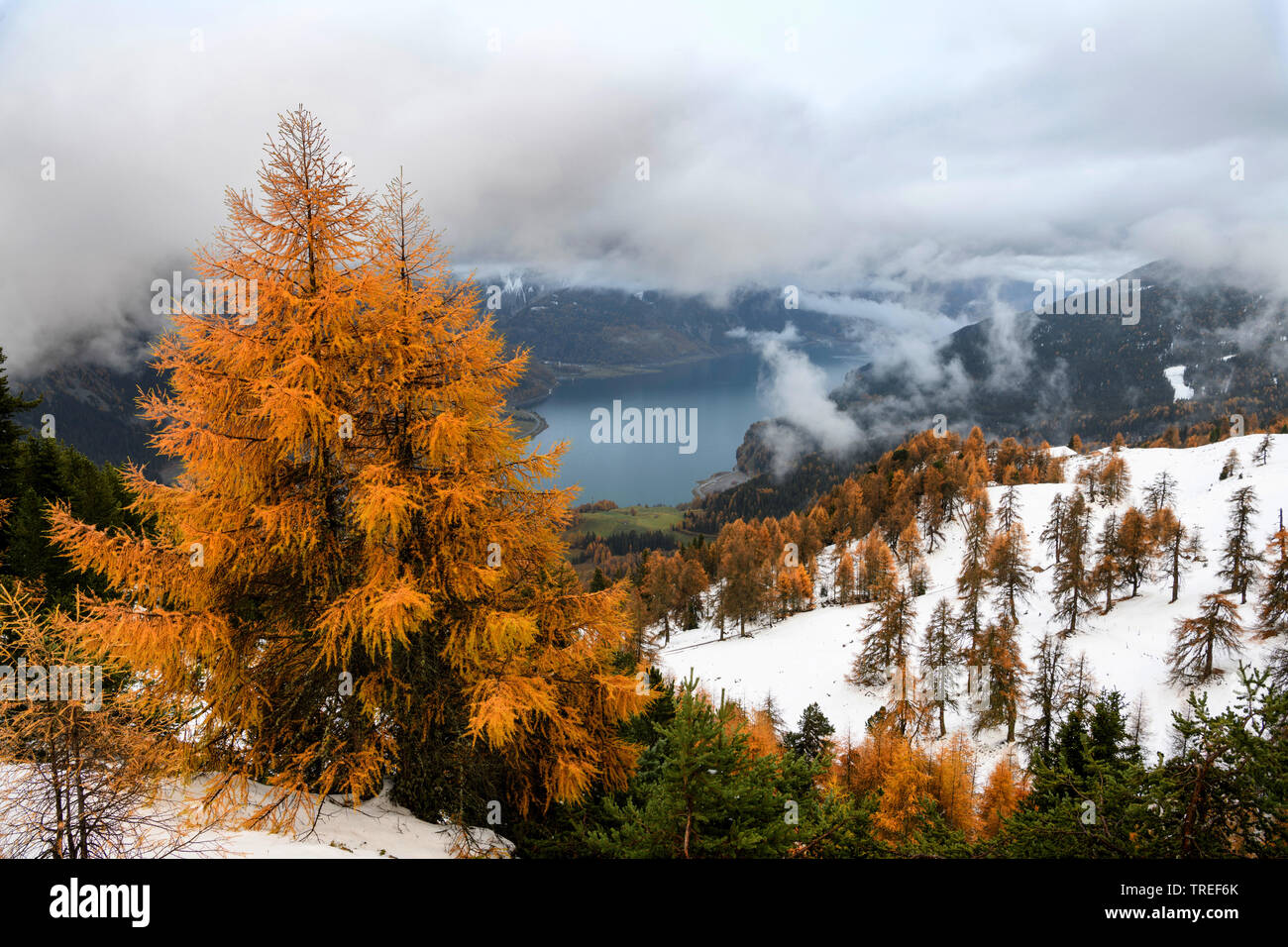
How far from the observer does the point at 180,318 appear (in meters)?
7.76

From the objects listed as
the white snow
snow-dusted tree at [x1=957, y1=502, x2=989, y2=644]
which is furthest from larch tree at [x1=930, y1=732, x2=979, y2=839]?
the white snow

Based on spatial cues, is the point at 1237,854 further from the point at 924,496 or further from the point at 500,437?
the point at 924,496

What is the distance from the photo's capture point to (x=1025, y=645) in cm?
6019

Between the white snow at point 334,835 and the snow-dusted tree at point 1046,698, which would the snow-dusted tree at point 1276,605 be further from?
the white snow at point 334,835

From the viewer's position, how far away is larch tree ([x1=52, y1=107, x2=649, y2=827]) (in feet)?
24.6

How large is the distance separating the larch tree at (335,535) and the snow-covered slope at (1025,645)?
35.7 m

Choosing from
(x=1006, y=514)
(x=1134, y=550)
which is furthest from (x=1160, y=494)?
(x=1134, y=550)

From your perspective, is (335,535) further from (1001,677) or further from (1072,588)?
(1072,588)

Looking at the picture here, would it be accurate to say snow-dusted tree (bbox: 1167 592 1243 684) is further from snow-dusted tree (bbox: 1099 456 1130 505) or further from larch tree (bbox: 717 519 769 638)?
snow-dusted tree (bbox: 1099 456 1130 505)

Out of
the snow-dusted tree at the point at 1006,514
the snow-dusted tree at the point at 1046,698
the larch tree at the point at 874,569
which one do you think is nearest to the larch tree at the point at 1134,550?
the snow-dusted tree at the point at 1006,514

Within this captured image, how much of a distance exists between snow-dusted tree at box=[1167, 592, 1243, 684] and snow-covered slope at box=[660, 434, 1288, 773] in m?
1.26
